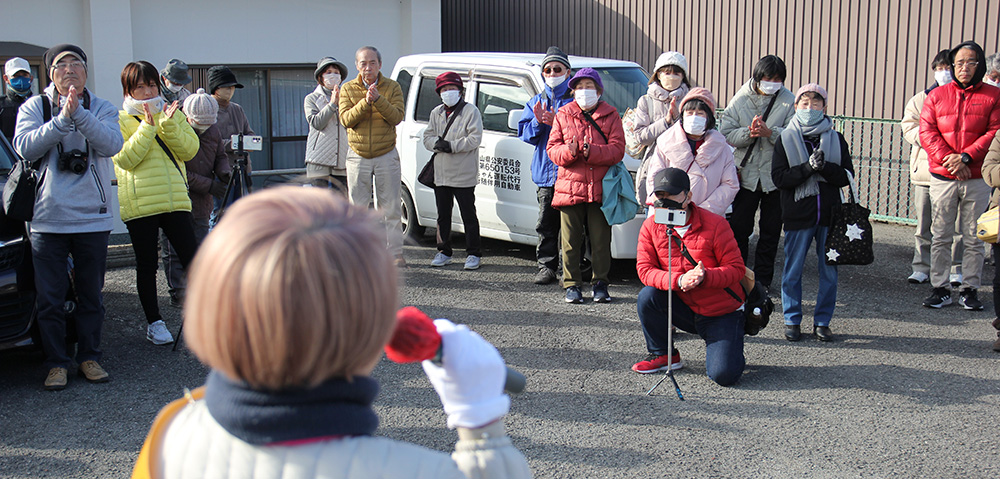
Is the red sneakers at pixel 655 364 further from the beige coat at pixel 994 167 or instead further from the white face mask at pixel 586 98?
the beige coat at pixel 994 167

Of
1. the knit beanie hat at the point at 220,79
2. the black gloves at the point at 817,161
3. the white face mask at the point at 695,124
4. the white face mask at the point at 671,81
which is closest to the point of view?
the black gloves at the point at 817,161

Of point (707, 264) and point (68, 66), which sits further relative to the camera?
point (707, 264)

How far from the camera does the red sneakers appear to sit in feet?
19.0

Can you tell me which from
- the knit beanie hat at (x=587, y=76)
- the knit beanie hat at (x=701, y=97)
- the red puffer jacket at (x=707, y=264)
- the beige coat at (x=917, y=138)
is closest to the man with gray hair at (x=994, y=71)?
the beige coat at (x=917, y=138)

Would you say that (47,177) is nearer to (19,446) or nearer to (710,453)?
(19,446)

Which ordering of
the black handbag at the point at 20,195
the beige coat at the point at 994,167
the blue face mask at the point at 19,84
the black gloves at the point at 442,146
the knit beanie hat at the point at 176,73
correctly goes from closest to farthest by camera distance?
the black handbag at the point at 20,195
the beige coat at the point at 994,167
the knit beanie hat at the point at 176,73
the blue face mask at the point at 19,84
the black gloves at the point at 442,146

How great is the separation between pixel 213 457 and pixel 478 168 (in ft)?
24.0

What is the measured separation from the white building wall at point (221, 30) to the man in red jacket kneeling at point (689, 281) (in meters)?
9.16

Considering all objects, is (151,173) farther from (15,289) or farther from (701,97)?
(701,97)

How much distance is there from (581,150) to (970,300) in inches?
131

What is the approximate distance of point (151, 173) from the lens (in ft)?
20.0

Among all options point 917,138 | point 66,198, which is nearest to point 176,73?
point 66,198

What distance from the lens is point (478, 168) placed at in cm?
872

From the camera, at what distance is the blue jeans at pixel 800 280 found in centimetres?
646
